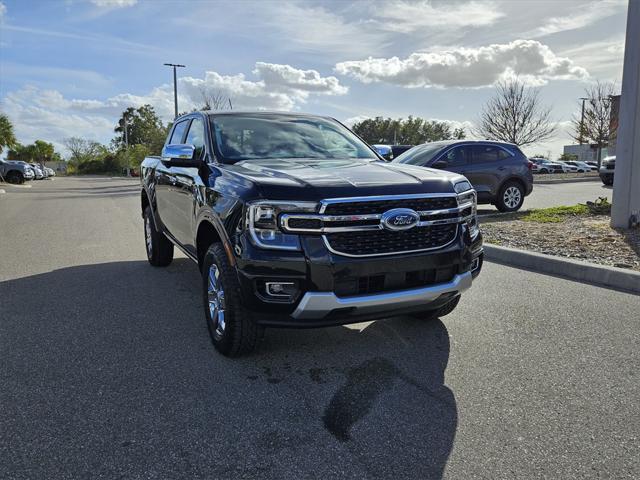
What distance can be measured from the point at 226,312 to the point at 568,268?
4520 millimetres

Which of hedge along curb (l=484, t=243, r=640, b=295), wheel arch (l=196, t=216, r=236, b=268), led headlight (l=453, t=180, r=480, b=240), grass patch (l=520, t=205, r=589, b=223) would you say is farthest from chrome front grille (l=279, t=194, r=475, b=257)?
grass patch (l=520, t=205, r=589, b=223)

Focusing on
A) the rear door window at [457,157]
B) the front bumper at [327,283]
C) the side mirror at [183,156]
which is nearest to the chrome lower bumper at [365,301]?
the front bumper at [327,283]

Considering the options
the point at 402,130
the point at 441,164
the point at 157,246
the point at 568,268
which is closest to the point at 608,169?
the point at 441,164

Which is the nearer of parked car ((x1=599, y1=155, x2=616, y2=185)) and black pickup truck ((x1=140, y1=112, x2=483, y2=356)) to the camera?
black pickup truck ((x1=140, y1=112, x2=483, y2=356))

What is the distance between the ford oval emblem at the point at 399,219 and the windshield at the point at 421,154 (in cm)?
773

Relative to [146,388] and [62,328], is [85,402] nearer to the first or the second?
[146,388]

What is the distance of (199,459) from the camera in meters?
2.50

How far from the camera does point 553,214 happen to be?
10.1 m

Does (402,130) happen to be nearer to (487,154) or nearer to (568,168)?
(568,168)

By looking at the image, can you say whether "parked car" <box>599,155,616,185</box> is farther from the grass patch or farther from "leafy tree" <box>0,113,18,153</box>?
"leafy tree" <box>0,113,18,153</box>

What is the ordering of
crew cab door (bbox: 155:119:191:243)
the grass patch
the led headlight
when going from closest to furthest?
the led headlight < crew cab door (bbox: 155:119:191:243) < the grass patch

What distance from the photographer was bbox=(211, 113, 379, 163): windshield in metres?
4.35

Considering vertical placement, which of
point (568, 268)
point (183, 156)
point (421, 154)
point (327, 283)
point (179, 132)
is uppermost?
point (179, 132)

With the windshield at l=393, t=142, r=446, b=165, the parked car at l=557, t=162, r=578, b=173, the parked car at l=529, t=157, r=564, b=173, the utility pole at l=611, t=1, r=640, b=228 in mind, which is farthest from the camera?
the parked car at l=557, t=162, r=578, b=173
